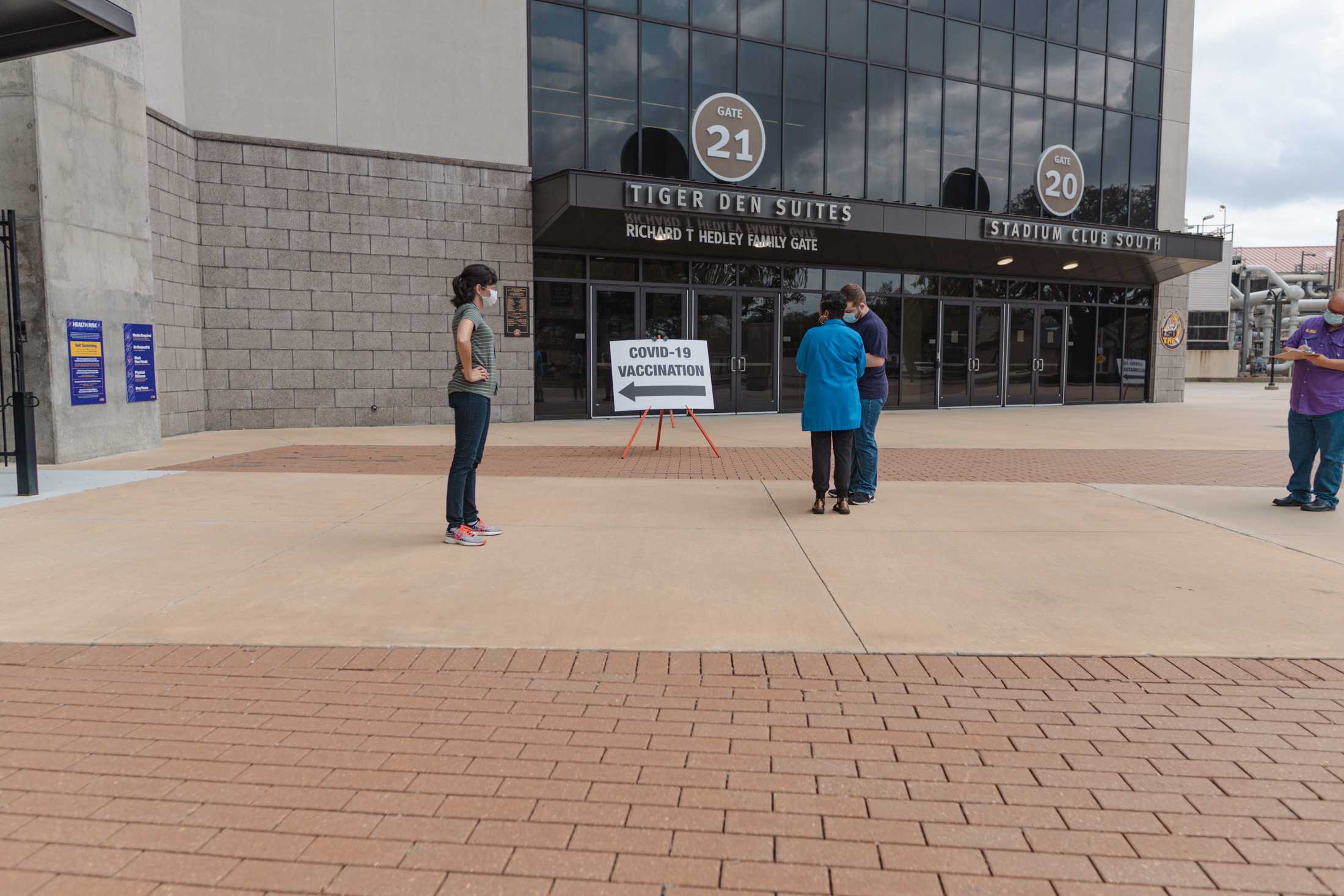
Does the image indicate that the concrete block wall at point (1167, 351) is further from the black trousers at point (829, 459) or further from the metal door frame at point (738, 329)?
the black trousers at point (829, 459)

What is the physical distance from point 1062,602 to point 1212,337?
63032mm

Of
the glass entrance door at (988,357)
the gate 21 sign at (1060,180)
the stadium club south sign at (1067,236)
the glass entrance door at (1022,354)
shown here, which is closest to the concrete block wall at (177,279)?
the stadium club south sign at (1067,236)

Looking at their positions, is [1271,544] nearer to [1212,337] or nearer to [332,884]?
[332,884]

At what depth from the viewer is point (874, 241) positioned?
1844 cm

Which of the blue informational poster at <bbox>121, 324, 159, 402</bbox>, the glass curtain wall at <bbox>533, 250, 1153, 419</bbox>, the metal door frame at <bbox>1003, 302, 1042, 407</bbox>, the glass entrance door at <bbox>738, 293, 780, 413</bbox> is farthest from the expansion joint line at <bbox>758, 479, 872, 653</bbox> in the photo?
the metal door frame at <bbox>1003, 302, 1042, 407</bbox>

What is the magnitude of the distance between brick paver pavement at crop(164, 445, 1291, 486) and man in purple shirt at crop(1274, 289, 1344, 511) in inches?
56.3

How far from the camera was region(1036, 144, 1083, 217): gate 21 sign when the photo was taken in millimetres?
21266

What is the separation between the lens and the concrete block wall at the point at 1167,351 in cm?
2380

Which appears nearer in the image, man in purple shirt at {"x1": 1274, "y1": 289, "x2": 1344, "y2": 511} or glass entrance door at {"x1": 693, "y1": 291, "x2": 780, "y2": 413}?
man in purple shirt at {"x1": 1274, "y1": 289, "x2": 1344, "y2": 511}

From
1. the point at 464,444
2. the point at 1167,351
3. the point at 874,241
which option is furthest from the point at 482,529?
the point at 1167,351

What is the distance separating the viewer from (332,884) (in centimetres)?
230

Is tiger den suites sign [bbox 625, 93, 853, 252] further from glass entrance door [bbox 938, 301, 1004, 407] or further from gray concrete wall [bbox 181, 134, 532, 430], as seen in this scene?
glass entrance door [bbox 938, 301, 1004, 407]

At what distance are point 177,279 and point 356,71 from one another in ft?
15.3

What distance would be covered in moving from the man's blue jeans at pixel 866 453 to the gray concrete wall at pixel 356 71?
1046cm
